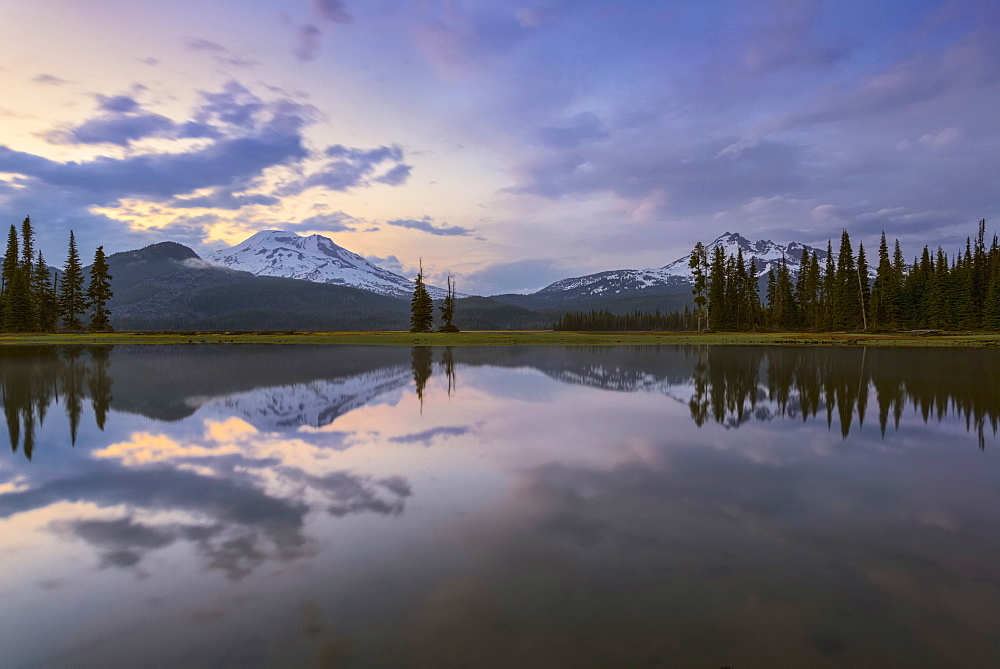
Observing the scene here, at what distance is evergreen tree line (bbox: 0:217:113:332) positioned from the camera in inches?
3927

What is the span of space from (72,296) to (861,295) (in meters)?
157

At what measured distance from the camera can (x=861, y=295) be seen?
362 ft

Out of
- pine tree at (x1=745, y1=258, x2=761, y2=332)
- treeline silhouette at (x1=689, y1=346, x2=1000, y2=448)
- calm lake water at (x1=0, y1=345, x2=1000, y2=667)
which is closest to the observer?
calm lake water at (x1=0, y1=345, x2=1000, y2=667)

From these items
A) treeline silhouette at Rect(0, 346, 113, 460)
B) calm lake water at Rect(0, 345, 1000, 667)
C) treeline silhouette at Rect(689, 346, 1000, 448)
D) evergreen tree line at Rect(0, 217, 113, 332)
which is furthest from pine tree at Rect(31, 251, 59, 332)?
treeline silhouette at Rect(689, 346, 1000, 448)

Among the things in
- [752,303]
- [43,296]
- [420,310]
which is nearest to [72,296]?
[43,296]

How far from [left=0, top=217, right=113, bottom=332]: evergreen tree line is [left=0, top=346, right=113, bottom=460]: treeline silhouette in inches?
3092

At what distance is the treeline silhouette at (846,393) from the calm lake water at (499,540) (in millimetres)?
667

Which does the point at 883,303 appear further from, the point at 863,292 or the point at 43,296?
the point at 43,296

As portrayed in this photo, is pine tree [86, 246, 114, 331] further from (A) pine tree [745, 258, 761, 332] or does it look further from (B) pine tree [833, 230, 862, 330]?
(B) pine tree [833, 230, 862, 330]

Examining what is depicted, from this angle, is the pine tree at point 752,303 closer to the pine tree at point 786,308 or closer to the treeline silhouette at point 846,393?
the pine tree at point 786,308

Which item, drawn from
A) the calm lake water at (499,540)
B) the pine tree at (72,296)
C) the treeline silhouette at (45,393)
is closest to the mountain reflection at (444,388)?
the treeline silhouette at (45,393)

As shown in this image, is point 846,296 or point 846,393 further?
point 846,296

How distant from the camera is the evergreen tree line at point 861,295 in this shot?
99938mm

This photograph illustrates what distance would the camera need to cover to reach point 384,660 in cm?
537
